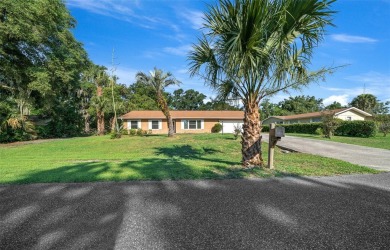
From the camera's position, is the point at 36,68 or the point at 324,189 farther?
the point at 36,68

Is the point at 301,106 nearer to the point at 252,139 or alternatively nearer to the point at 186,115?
the point at 186,115

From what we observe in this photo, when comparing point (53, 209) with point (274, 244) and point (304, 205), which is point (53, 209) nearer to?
point (274, 244)

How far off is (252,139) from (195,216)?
4311mm

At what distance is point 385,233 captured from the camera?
8.53 feet

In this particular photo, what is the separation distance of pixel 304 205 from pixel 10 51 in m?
23.9

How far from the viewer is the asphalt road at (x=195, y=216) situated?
2443 mm

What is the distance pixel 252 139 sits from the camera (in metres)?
6.93

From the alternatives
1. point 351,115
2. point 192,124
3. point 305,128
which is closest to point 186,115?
point 192,124

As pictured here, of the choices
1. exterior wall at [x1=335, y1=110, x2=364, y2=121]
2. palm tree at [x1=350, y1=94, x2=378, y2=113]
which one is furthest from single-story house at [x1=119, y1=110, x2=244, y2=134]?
palm tree at [x1=350, y1=94, x2=378, y2=113]

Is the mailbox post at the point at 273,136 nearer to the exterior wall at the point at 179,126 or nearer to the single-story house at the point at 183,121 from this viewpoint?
the single-story house at the point at 183,121

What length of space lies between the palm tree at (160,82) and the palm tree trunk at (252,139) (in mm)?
15259

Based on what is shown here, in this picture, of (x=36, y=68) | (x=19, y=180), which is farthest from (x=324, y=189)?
(x=36, y=68)

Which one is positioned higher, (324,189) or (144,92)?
(144,92)

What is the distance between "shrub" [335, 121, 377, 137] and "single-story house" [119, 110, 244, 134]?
11.6 meters
